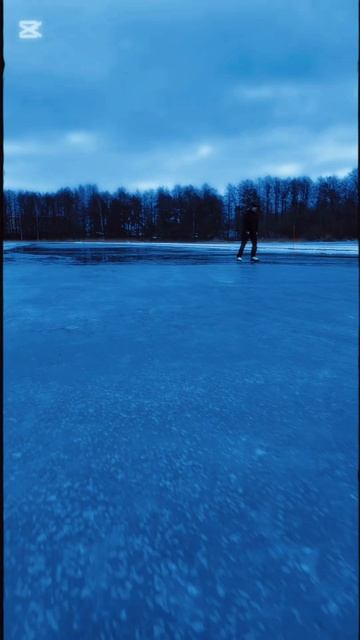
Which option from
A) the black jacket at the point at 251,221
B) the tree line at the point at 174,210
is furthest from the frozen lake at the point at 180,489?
the tree line at the point at 174,210

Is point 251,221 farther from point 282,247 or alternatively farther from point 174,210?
point 174,210

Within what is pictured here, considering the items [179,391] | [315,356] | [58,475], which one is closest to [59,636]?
[58,475]

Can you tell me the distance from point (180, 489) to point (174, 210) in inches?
3437

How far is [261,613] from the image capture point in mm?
1291

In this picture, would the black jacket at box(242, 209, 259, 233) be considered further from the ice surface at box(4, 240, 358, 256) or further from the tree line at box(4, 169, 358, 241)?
the tree line at box(4, 169, 358, 241)

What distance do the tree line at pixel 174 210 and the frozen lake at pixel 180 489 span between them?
67.4 metres

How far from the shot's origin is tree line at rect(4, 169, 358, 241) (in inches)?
3054

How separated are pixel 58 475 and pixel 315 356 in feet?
8.12

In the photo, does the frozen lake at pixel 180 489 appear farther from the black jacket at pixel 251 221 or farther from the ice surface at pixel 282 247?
the ice surface at pixel 282 247

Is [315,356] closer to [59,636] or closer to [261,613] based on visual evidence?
[261,613]

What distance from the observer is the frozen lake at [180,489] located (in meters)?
1.31

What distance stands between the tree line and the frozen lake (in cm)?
6736

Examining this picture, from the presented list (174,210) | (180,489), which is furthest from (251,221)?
(174,210)

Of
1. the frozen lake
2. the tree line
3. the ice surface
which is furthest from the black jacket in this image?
the tree line
